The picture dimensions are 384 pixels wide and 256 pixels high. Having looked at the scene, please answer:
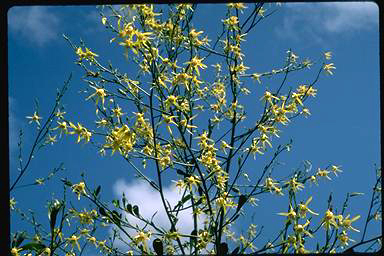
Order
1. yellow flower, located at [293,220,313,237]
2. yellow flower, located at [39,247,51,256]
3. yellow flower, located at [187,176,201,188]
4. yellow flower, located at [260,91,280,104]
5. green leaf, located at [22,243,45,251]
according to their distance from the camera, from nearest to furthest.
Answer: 1. green leaf, located at [22,243,45,251]
2. yellow flower, located at [39,247,51,256]
3. yellow flower, located at [293,220,313,237]
4. yellow flower, located at [187,176,201,188]
5. yellow flower, located at [260,91,280,104]

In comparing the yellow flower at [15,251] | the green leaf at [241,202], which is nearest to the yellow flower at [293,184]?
the green leaf at [241,202]

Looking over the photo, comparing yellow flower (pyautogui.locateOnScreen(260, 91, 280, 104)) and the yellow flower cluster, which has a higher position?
yellow flower (pyautogui.locateOnScreen(260, 91, 280, 104))

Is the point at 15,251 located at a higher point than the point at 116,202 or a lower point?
lower

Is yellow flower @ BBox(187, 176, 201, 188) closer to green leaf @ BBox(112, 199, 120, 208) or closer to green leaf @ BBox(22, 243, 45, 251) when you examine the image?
green leaf @ BBox(112, 199, 120, 208)

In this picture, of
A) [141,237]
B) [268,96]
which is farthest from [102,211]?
[268,96]

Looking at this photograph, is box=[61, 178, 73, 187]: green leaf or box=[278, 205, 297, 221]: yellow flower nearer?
box=[278, 205, 297, 221]: yellow flower

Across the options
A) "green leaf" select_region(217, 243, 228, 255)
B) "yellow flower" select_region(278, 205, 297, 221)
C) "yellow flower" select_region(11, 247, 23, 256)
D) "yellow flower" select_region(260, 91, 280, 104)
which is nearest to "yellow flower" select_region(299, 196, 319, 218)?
"yellow flower" select_region(278, 205, 297, 221)

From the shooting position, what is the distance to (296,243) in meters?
1.94

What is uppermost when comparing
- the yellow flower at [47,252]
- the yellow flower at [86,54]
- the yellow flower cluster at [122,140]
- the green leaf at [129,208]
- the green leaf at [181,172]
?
the yellow flower at [86,54]

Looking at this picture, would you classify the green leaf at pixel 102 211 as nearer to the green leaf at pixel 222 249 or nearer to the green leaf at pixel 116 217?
the green leaf at pixel 116 217

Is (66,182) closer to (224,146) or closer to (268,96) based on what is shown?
(224,146)

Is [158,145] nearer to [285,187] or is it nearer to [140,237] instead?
[140,237]

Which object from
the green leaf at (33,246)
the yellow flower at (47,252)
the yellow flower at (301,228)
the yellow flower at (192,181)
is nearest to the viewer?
the green leaf at (33,246)

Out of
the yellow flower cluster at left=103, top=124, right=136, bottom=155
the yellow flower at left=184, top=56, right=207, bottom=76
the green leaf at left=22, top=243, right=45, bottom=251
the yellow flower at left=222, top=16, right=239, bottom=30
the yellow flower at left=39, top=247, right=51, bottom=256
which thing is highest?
the yellow flower at left=222, top=16, right=239, bottom=30
